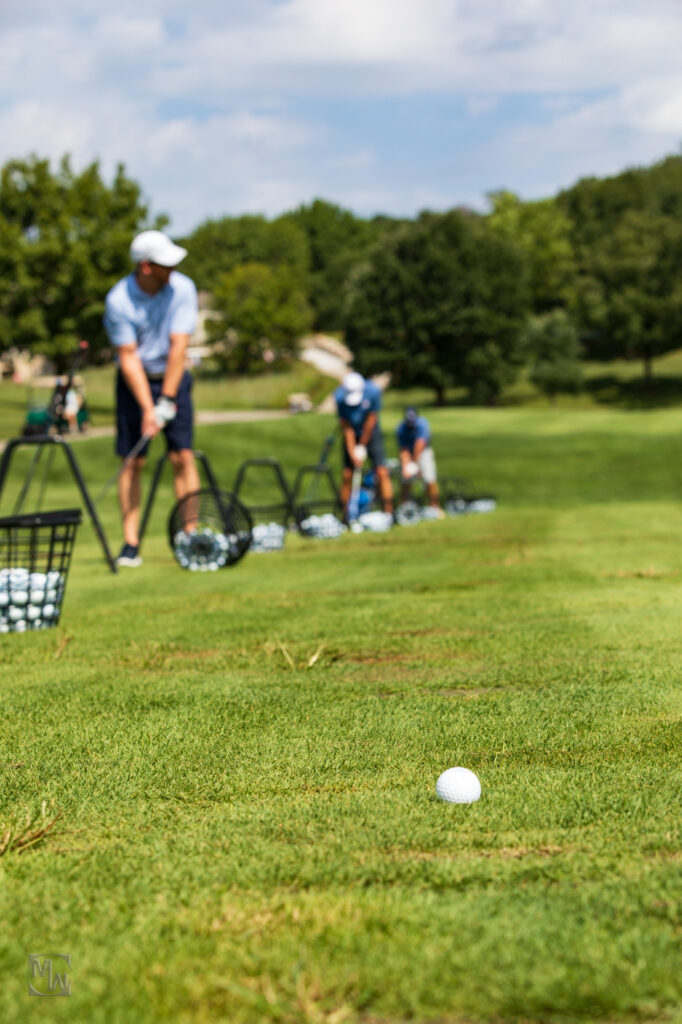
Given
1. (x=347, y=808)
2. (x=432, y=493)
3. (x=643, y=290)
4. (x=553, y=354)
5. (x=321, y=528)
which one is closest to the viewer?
(x=347, y=808)

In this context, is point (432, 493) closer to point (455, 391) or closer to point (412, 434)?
point (412, 434)

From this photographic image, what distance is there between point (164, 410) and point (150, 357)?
693 millimetres

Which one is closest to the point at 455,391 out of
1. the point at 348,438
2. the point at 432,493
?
the point at 432,493

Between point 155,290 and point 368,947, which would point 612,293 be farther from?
point 368,947

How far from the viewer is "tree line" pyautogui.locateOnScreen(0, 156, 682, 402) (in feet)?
146

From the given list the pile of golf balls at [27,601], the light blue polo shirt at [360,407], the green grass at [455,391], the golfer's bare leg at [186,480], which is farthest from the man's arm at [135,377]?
the green grass at [455,391]

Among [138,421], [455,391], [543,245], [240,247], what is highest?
[240,247]

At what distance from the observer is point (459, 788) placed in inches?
124

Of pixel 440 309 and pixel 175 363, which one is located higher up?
pixel 440 309

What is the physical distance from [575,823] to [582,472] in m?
26.8

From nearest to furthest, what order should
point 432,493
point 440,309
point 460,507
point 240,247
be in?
point 432,493 < point 460,507 < point 440,309 < point 240,247

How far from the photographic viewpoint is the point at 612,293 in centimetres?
7119

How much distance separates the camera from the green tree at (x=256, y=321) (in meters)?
85.8

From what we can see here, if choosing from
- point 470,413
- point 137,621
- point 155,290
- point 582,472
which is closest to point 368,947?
point 137,621
